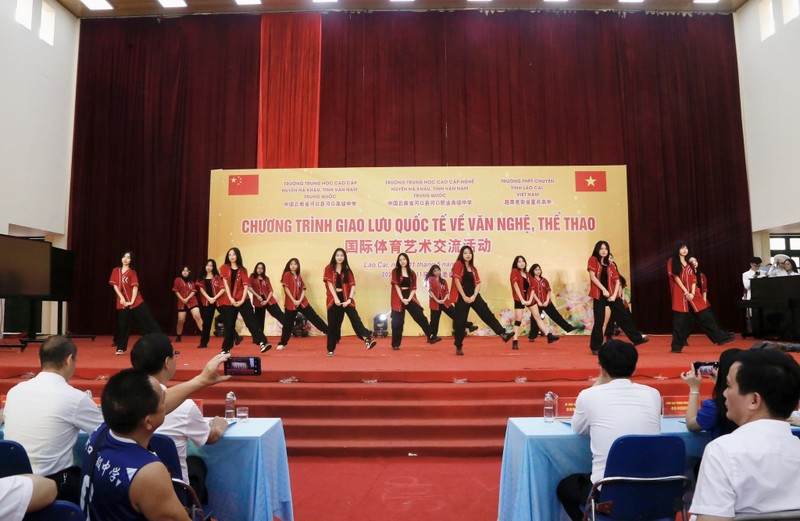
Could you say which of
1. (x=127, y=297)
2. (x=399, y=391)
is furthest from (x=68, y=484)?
(x=127, y=297)

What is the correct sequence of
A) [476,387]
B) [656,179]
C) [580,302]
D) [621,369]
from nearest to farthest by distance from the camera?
[621,369]
[476,387]
[580,302]
[656,179]

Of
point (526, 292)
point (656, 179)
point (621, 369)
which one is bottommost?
point (621, 369)

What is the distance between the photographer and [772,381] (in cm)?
134

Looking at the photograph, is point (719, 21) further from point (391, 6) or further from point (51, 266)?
point (51, 266)

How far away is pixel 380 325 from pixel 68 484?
6620 mm

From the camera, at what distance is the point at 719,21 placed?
9484mm

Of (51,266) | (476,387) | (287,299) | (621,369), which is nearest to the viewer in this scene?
(621,369)

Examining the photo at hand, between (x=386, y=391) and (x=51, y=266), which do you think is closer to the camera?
(x=386, y=391)

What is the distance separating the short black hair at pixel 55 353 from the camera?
7.09ft

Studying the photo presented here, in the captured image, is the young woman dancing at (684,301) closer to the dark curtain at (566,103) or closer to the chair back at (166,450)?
the dark curtain at (566,103)

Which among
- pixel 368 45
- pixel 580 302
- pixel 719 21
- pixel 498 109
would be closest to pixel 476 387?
pixel 580 302

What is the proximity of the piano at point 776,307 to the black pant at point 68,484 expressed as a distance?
755 centimetres

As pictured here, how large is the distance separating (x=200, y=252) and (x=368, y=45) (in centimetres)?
470

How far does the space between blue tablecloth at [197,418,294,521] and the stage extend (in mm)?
1582
